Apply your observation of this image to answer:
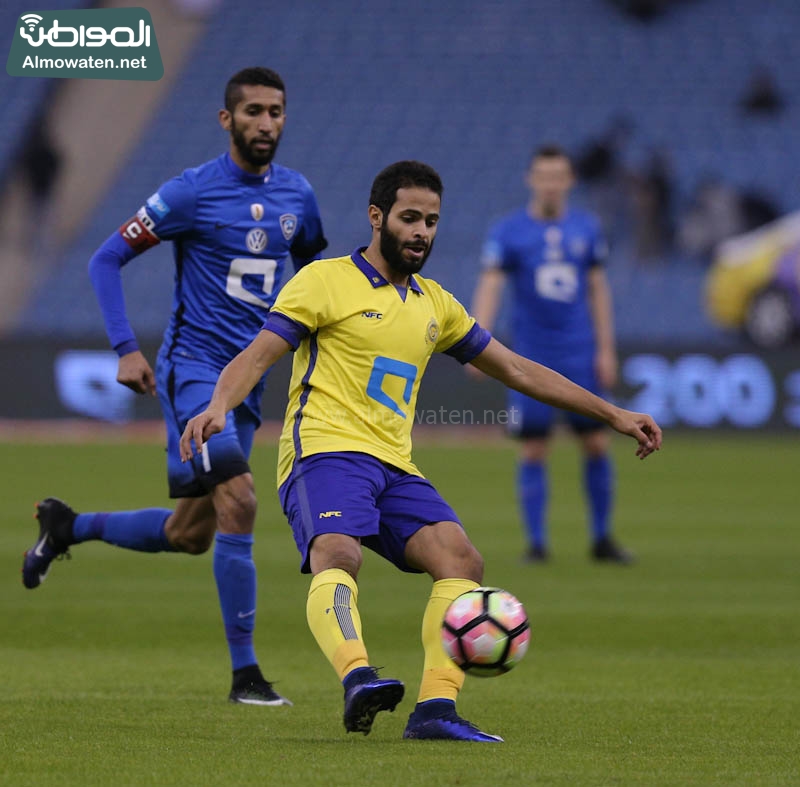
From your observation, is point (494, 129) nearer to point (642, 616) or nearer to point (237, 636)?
point (642, 616)

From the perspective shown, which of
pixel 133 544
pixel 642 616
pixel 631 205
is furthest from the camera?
pixel 631 205

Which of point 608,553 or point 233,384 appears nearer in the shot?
point 233,384

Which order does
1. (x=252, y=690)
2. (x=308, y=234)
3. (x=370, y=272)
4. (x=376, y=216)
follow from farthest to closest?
1. (x=308, y=234)
2. (x=252, y=690)
3. (x=370, y=272)
4. (x=376, y=216)

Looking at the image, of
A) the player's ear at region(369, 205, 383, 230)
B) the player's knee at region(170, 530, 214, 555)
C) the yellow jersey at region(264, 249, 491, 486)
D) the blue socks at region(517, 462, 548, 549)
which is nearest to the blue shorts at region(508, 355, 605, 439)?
the blue socks at region(517, 462, 548, 549)

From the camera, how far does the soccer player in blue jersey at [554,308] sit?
11.1 metres

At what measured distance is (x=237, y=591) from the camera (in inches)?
240

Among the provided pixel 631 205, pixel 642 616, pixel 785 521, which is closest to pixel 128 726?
pixel 642 616

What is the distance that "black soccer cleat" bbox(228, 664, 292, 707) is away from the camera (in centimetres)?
583

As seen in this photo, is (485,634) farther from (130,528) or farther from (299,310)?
(130,528)

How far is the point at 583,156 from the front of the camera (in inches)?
1064

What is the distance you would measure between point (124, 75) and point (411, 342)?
26.6 m

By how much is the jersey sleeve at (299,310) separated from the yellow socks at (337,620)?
0.78 meters

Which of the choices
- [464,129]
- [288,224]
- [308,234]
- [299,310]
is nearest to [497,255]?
[308,234]

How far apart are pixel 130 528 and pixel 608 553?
4893mm
